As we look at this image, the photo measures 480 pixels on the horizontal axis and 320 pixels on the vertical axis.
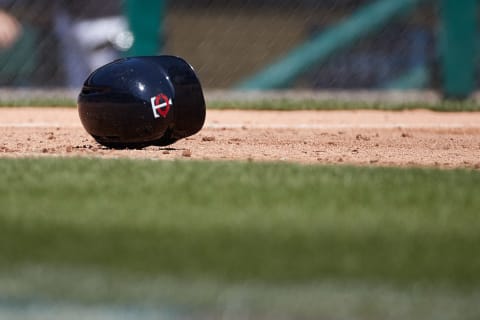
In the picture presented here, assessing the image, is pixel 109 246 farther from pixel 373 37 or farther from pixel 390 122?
pixel 373 37

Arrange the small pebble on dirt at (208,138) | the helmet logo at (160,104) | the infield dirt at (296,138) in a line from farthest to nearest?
the small pebble on dirt at (208,138) → the infield dirt at (296,138) → the helmet logo at (160,104)

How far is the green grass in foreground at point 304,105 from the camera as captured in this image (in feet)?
32.4

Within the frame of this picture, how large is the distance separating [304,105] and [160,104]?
4246mm

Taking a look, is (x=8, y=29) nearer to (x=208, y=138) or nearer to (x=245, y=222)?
(x=208, y=138)

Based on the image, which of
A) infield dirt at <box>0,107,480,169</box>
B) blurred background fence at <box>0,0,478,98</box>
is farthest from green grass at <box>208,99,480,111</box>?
blurred background fence at <box>0,0,478,98</box>

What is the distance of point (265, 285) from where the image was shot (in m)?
3.30

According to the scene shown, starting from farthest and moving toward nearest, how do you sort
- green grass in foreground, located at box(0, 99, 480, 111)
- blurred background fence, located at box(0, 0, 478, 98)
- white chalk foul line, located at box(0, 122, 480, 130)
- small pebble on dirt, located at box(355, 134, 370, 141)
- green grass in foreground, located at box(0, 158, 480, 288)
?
1. blurred background fence, located at box(0, 0, 478, 98)
2. green grass in foreground, located at box(0, 99, 480, 111)
3. white chalk foul line, located at box(0, 122, 480, 130)
4. small pebble on dirt, located at box(355, 134, 370, 141)
5. green grass in foreground, located at box(0, 158, 480, 288)

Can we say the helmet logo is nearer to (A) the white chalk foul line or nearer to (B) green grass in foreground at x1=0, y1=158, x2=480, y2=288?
(B) green grass in foreground at x1=0, y1=158, x2=480, y2=288

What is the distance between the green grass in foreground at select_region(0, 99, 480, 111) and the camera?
9.87 meters

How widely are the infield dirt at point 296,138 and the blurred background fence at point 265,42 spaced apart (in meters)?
2.18

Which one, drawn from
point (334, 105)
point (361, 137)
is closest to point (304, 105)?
point (334, 105)

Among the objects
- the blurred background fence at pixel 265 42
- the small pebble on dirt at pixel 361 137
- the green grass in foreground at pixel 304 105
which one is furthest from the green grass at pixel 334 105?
the small pebble on dirt at pixel 361 137

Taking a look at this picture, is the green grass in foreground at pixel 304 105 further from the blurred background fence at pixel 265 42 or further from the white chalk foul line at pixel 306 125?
the blurred background fence at pixel 265 42

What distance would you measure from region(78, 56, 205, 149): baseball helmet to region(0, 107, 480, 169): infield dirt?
194 mm
